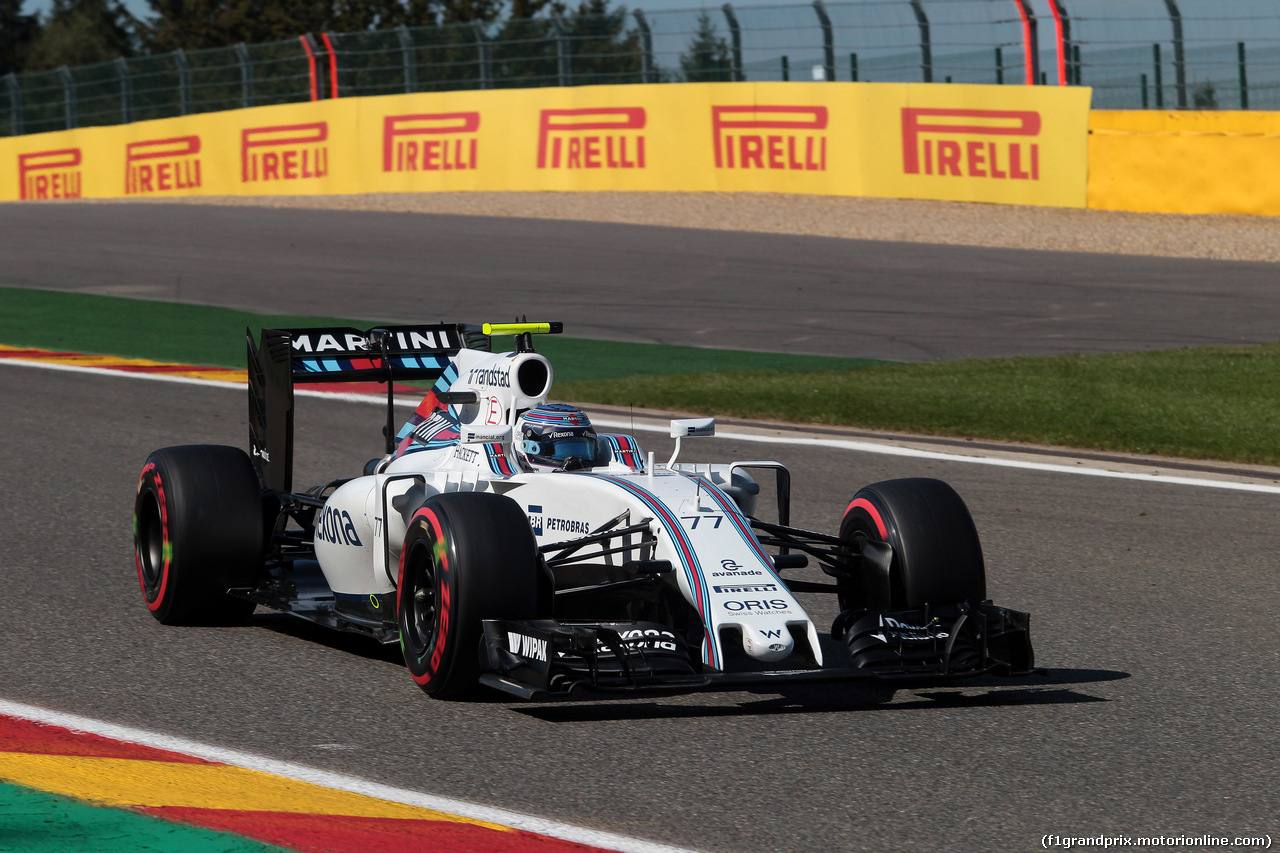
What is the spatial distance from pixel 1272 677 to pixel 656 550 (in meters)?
2.37

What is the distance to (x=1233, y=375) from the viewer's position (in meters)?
14.1

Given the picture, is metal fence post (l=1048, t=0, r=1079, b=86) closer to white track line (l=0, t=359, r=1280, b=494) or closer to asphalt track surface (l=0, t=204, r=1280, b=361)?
asphalt track surface (l=0, t=204, r=1280, b=361)

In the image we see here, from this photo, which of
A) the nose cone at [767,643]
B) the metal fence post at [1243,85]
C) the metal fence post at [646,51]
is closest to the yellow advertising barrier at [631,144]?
the metal fence post at [646,51]

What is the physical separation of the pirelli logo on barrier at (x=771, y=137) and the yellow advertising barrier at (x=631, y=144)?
0.8 inches

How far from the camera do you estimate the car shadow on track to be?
595cm

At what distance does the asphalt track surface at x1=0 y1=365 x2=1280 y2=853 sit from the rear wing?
32.9 inches

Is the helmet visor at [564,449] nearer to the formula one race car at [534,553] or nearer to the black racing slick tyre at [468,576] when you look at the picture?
the formula one race car at [534,553]

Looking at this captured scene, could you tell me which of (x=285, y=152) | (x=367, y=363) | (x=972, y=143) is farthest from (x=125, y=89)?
(x=367, y=363)

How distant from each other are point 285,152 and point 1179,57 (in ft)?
53.0

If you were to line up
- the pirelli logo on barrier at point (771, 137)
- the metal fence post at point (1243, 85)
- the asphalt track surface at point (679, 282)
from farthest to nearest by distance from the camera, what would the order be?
the pirelli logo on barrier at point (771, 137) → the metal fence post at point (1243, 85) → the asphalt track surface at point (679, 282)

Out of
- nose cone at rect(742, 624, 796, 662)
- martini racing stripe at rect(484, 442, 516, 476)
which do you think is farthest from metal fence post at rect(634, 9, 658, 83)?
nose cone at rect(742, 624, 796, 662)

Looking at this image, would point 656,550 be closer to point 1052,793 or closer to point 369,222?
point 1052,793

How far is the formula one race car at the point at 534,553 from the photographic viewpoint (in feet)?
19.1

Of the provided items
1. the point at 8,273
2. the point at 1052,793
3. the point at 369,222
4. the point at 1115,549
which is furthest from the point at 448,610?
the point at 369,222
